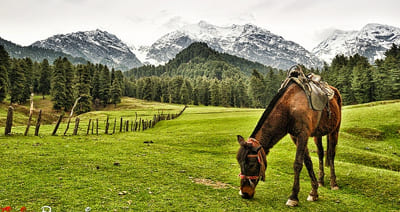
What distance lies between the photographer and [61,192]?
6008 millimetres

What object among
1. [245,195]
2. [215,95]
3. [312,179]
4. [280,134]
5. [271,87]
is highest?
[271,87]

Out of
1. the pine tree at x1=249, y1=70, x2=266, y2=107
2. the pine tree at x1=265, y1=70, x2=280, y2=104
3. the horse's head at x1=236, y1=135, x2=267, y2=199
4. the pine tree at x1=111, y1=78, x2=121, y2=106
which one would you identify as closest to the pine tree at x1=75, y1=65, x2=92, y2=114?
the pine tree at x1=111, y1=78, x2=121, y2=106

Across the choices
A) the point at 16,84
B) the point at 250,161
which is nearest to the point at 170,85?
the point at 16,84

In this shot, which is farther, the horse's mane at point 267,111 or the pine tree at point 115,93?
the pine tree at point 115,93

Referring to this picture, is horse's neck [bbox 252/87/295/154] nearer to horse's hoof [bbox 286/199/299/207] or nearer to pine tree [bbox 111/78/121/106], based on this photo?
horse's hoof [bbox 286/199/299/207]

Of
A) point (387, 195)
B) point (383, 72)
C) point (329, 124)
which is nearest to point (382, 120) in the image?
point (387, 195)

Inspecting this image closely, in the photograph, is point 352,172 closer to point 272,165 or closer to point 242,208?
point 272,165

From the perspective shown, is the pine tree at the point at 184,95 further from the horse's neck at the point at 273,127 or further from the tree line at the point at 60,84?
the horse's neck at the point at 273,127

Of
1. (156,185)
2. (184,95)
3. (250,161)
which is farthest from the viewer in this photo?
(184,95)

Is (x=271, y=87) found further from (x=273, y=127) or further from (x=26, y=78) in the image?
(x=273, y=127)

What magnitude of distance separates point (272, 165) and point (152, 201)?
8.47 m

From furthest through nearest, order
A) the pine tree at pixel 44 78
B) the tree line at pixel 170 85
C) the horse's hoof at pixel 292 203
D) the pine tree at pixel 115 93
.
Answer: the pine tree at pixel 115 93 < the pine tree at pixel 44 78 < the tree line at pixel 170 85 < the horse's hoof at pixel 292 203

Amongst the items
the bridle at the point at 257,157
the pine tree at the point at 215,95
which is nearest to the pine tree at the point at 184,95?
the pine tree at the point at 215,95

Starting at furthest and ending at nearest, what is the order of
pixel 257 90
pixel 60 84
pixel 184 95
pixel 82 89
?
pixel 184 95 < pixel 257 90 < pixel 82 89 < pixel 60 84
